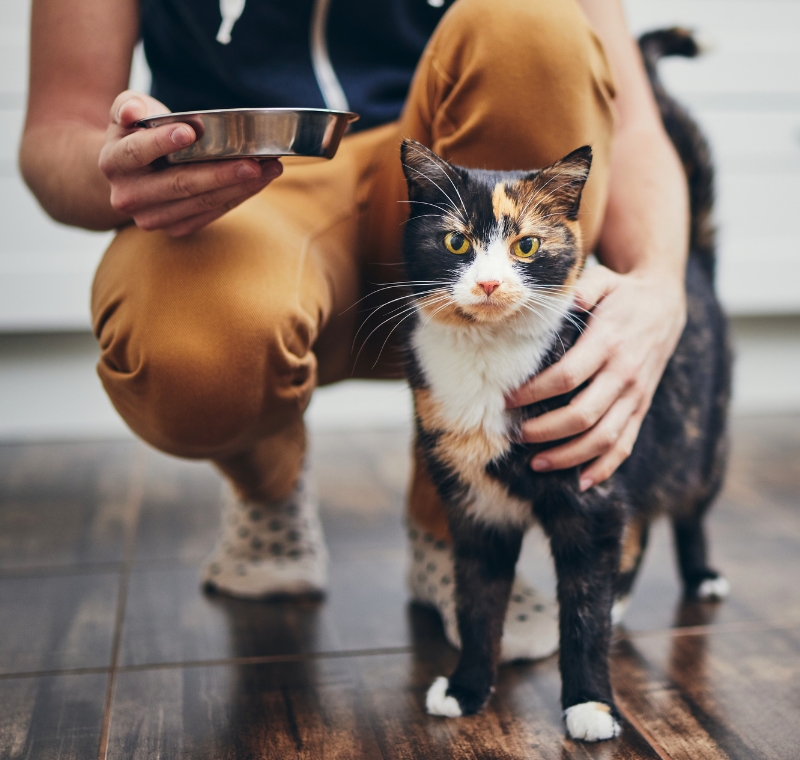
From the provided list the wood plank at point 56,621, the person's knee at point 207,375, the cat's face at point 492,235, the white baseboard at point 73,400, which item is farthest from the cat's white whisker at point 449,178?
the white baseboard at point 73,400

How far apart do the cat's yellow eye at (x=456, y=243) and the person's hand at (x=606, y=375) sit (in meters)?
0.14

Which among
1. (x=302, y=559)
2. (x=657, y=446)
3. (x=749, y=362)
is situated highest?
(x=657, y=446)

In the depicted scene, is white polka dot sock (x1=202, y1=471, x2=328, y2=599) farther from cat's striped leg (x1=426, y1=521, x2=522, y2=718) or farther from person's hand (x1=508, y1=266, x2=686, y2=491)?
person's hand (x1=508, y1=266, x2=686, y2=491)

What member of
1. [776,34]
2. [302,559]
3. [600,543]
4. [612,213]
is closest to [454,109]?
[612,213]

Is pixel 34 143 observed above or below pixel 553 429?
above

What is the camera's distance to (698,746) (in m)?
0.91

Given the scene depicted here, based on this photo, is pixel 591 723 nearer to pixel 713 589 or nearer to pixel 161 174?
pixel 713 589

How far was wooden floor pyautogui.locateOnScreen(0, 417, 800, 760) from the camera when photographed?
919mm

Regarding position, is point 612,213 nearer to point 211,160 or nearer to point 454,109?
point 454,109

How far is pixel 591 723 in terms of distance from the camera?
0.90m

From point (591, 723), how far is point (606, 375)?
361 mm

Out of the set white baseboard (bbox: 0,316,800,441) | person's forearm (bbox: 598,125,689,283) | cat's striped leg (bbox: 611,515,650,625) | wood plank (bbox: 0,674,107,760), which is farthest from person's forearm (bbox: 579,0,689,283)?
white baseboard (bbox: 0,316,800,441)

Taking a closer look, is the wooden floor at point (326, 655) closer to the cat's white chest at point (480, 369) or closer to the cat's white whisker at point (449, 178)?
the cat's white chest at point (480, 369)

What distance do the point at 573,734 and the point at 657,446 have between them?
36cm
